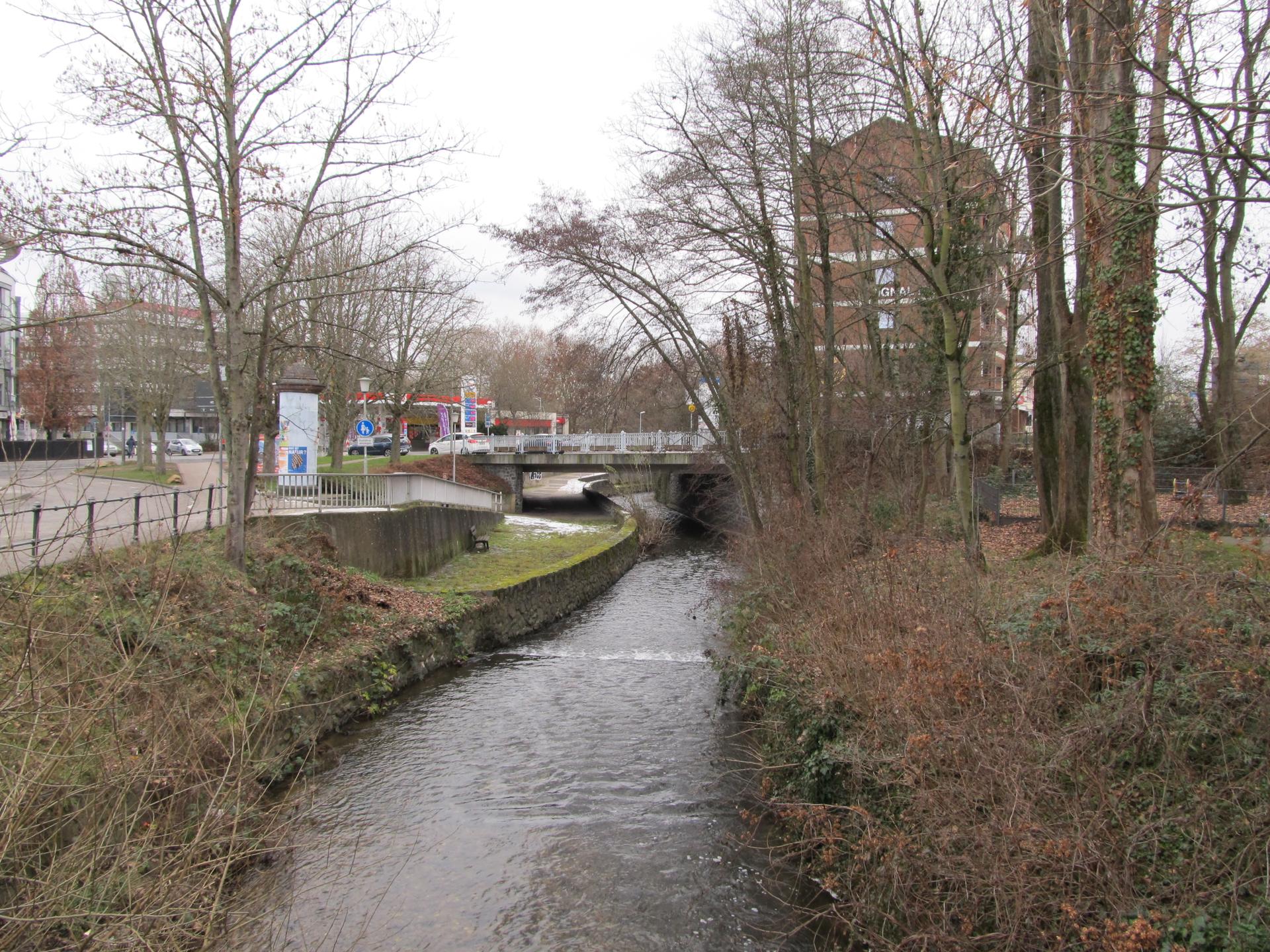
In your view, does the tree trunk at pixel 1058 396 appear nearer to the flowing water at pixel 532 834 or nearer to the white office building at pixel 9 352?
the flowing water at pixel 532 834

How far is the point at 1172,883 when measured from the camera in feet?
14.6

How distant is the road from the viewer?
5828 mm

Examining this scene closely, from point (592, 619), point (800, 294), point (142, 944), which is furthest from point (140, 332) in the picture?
point (142, 944)

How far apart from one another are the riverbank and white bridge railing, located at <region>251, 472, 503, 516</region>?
3377 millimetres

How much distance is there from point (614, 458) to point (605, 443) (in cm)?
270

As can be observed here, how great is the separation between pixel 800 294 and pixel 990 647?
37.8ft

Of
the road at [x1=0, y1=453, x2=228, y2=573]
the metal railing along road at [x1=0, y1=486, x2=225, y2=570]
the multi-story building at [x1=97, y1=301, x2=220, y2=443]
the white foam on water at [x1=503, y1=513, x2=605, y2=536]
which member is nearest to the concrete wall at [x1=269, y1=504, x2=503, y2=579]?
the metal railing along road at [x1=0, y1=486, x2=225, y2=570]

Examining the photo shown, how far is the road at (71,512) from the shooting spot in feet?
19.1

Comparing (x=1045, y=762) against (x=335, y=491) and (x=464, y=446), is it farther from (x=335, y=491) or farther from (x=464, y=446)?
(x=464, y=446)

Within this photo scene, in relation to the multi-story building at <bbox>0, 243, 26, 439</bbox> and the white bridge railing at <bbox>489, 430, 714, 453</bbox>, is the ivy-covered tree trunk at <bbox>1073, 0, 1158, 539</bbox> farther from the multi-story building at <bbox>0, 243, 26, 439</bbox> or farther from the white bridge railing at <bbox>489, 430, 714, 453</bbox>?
the white bridge railing at <bbox>489, 430, 714, 453</bbox>

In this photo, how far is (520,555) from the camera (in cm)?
2275

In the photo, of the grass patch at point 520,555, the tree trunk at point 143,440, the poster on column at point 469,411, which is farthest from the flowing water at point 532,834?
the tree trunk at point 143,440

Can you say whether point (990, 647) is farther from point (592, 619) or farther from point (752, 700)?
point (592, 619)

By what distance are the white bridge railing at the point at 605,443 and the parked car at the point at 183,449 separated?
65.9ft
